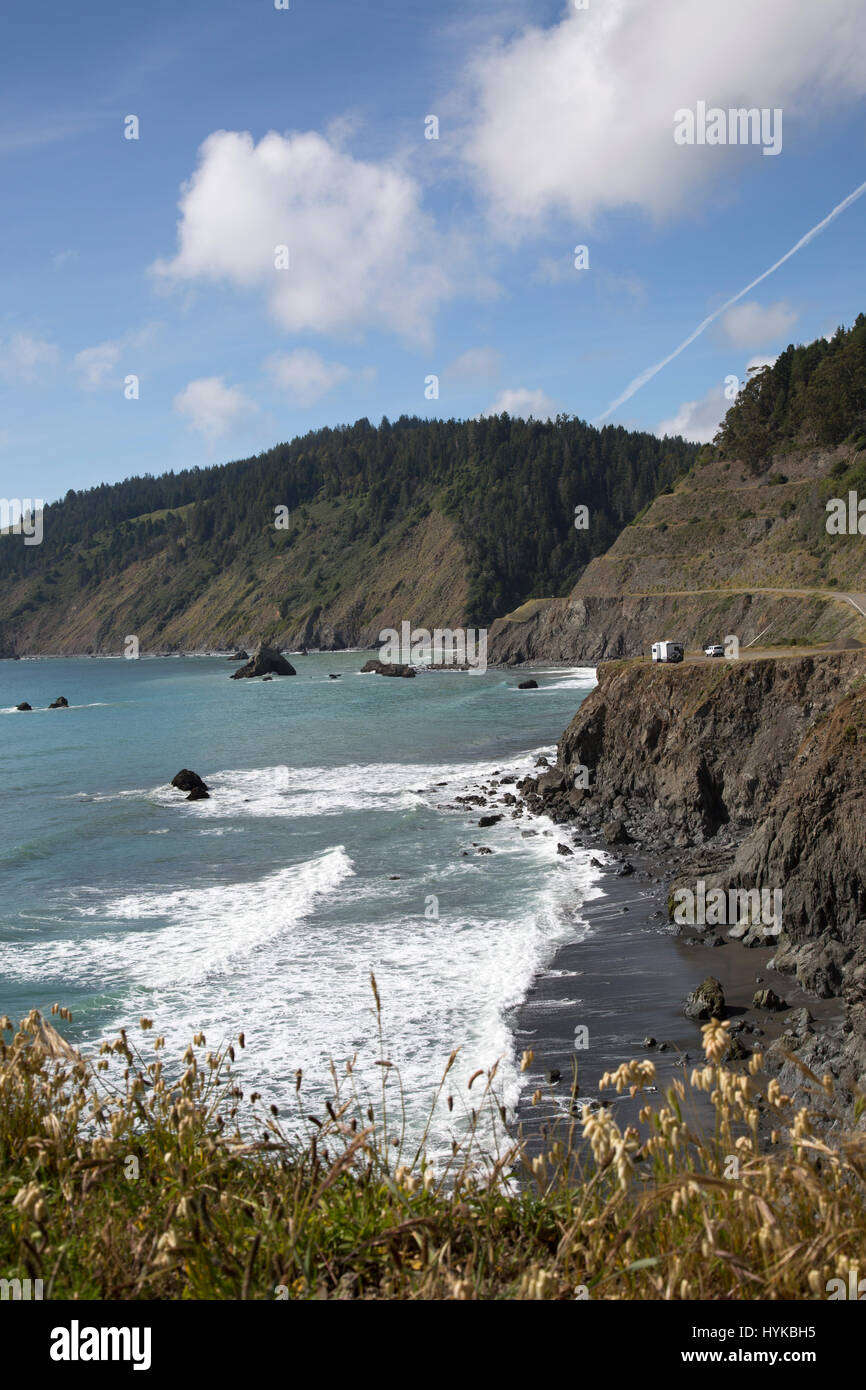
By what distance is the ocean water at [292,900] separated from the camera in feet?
50.8

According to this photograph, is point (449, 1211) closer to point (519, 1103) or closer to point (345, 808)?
point (519, 1103)

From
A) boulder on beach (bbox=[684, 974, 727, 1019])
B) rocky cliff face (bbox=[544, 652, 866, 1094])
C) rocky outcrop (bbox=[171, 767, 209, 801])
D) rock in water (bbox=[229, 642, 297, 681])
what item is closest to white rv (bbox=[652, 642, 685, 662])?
rocky cliff face (bbox=[544, 652, 866, 1094])

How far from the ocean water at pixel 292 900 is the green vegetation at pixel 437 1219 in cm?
795

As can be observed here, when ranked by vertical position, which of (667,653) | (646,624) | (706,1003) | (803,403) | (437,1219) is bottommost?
(706,1003)

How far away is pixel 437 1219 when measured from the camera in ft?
11.9

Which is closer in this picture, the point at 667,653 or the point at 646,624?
the point at 667,653

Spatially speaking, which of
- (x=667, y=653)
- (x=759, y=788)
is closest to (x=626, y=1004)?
(x=759, y=788)

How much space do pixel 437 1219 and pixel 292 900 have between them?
20.3 metres

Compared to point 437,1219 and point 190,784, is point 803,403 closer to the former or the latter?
point 190,784

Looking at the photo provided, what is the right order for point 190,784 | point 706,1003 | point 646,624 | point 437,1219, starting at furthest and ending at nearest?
point 646,624, point 190,784, point 706,1003, point 437,1219

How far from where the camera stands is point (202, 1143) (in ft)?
13.4

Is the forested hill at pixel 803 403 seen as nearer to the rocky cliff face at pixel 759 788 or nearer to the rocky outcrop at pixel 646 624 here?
the rocky outcrop at pixel 646 624
